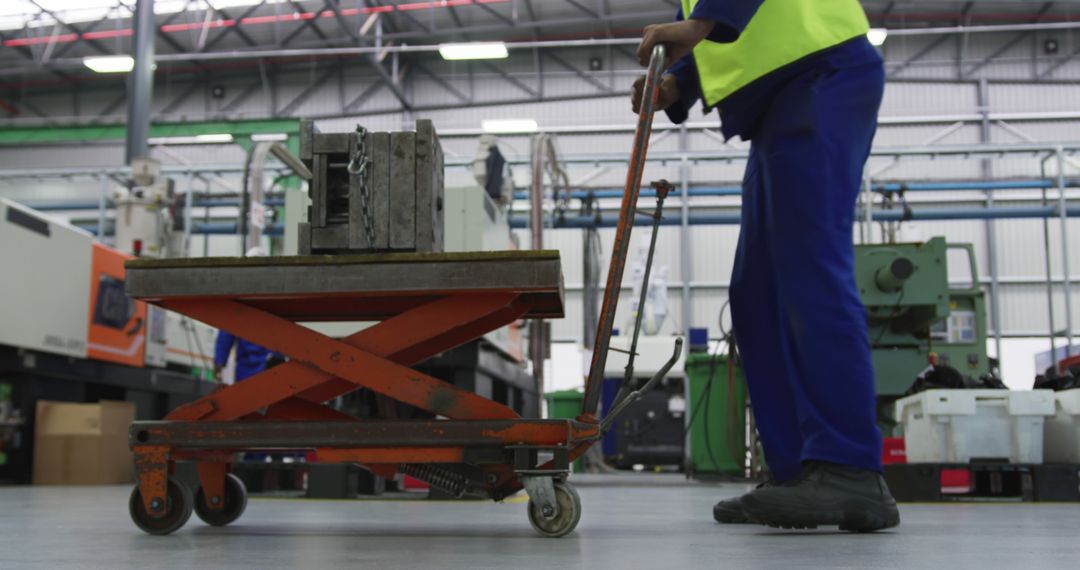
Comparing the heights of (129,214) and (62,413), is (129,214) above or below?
above

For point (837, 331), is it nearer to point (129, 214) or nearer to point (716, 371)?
point (716, 371)

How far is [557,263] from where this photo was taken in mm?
1811

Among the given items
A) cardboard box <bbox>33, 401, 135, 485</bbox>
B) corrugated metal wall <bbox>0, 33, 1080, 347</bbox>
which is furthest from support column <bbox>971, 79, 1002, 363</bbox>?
Answer: cardboard box <bbox>33, 401, 135, 485</bbox>

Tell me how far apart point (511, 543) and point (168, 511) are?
Answer: 701 mm

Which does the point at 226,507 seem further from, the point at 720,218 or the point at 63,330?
the point at 720,218

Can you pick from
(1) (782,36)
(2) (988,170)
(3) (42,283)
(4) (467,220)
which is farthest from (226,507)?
(2) (988,170)

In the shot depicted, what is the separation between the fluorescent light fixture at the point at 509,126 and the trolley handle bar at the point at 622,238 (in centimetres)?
1397

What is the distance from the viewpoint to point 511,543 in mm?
1634

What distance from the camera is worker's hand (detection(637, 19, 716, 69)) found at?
1860mm

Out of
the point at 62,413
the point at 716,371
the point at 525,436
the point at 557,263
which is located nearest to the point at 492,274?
the point at 557,263

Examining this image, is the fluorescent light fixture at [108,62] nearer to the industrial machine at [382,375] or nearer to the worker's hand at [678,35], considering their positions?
the industrial machine at [382,375]

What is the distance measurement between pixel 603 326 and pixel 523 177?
31.1 ft

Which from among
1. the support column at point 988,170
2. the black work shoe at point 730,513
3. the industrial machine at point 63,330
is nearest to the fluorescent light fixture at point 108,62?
the industrial machine at point 63,330

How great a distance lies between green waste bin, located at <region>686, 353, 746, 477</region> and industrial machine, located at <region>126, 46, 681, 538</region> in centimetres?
347
